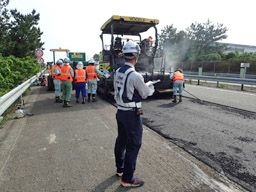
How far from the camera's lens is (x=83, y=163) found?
4.01 m

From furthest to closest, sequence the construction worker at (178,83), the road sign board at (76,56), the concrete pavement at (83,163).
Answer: the road sign board at (76,56) → the construction worker at (178,83) → the concrete pavement at (83,163)

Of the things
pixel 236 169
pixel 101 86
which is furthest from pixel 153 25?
pixel 236 169

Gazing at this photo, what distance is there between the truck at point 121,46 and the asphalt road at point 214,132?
6.06 ft

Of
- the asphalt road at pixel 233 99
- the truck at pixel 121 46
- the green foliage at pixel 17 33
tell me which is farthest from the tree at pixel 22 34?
the asphalt road at pixel 233 99

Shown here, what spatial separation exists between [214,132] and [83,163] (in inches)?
124

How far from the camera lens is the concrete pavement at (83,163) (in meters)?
3.31

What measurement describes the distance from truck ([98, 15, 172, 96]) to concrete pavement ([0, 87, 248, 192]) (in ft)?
14.3

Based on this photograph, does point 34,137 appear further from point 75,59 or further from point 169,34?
point 169,34

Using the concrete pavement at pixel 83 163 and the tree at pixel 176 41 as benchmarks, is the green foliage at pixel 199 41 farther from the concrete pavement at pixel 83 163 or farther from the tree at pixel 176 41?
the concrete pavement at pixel 83 163

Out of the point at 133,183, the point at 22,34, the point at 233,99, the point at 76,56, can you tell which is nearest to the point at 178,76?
the point at 233,99

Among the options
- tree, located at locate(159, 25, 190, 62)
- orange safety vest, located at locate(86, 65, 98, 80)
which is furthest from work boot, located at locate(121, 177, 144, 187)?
tree, located at locate(159, 25, 190, 62)

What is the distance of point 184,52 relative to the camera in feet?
158

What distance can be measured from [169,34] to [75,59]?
141ft

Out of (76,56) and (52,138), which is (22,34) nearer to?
(76,56)
